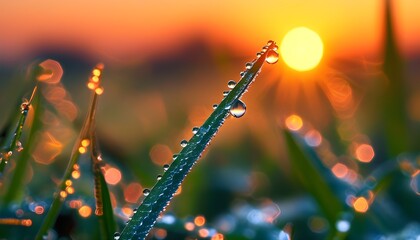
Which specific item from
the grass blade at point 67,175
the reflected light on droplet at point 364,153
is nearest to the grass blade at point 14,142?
the grass blade at point 67,175

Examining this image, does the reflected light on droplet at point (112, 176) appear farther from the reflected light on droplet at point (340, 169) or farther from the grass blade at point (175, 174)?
the grass blade at point (175, 174)

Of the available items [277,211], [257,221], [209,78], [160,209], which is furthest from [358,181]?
[209,78]

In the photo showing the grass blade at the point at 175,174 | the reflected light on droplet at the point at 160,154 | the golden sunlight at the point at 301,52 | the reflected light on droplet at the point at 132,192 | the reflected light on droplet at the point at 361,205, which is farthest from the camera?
the golden sunlight at the point at 301,52

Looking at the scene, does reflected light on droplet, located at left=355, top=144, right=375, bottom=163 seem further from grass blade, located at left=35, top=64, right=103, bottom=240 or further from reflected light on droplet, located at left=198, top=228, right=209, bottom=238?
grass blade, located at left=35, top=64, right=103, bottom=240

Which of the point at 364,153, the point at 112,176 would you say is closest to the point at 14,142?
the point at 112,176

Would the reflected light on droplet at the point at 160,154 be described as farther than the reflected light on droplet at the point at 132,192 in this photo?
Yes

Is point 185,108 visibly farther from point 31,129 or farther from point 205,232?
point 205,232
